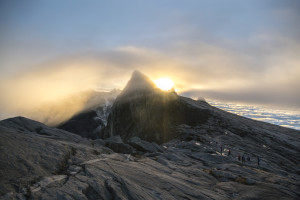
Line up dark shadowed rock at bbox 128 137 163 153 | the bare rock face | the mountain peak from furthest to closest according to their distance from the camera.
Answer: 1. the mountain peak
2. the bare rock face
3. dark shadowed rock at bbox 128 137 163 153

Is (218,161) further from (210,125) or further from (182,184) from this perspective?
(210,125)

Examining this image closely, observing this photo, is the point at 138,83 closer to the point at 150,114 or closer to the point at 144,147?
the point at 150,114

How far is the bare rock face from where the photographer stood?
8762 cm

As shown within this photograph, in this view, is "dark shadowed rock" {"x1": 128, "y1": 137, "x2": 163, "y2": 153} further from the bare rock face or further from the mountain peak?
the mountain peak

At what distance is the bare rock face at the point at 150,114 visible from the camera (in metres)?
87.6

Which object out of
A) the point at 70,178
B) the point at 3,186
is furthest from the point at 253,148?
the point at 3,186

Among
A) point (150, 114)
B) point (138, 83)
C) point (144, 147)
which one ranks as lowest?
point (144, 147)

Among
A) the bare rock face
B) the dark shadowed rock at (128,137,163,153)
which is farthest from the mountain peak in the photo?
the dark shadowed rock at (128,137,163,153)

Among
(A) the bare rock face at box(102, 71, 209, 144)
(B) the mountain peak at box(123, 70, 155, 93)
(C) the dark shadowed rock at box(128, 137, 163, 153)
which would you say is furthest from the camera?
(B) the mountain peak at box(123, 70, 155, 93)

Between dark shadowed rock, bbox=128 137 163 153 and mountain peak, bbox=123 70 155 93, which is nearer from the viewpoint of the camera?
dark shadowed rock, bbox=128 137 163 153

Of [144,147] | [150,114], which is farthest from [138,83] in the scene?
[144,147]

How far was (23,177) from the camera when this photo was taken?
48.4 ft

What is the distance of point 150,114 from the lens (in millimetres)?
94188

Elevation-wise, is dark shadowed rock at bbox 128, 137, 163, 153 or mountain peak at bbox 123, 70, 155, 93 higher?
mountain peak at bbox 123, 70, 155, 93
